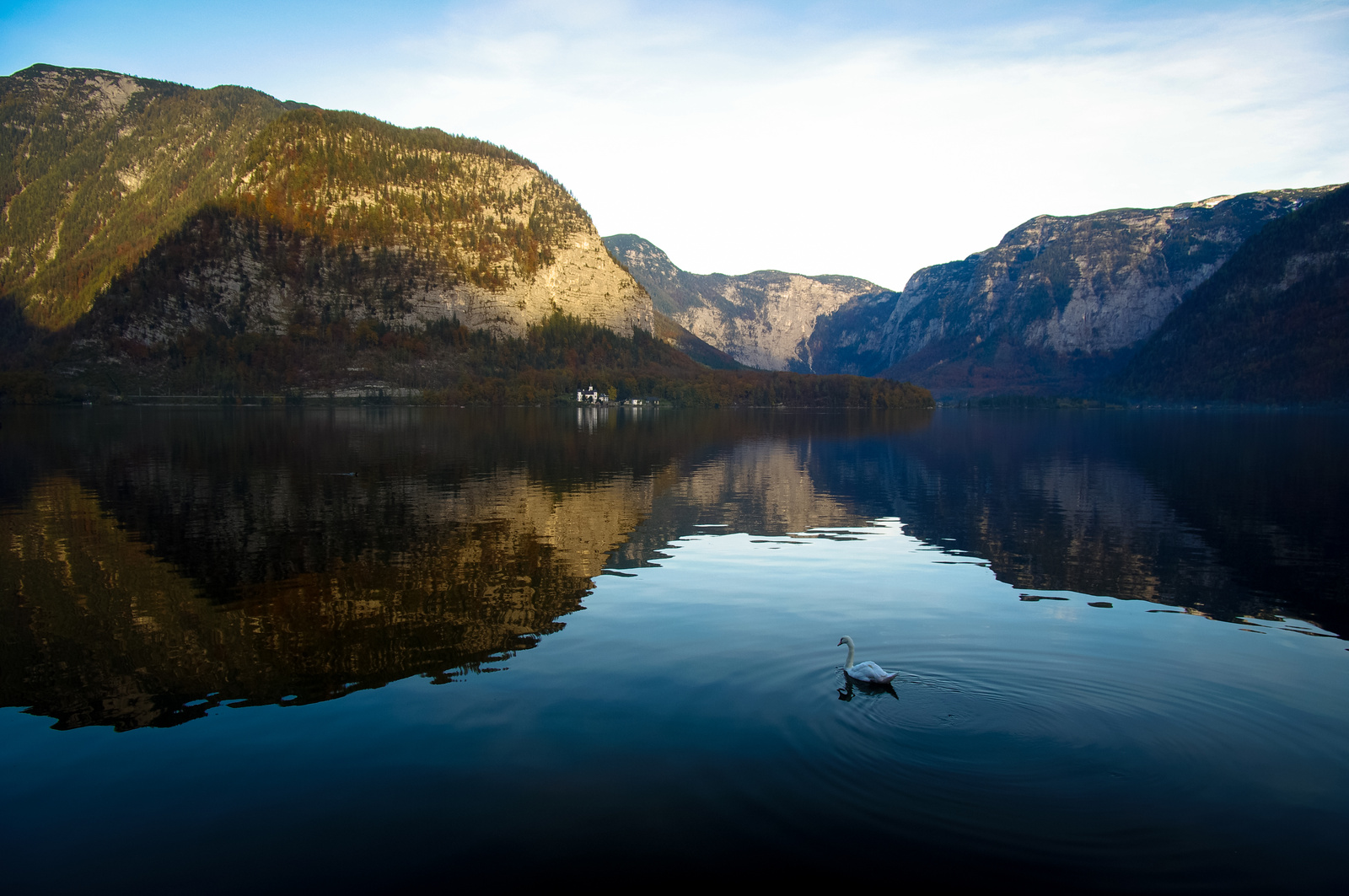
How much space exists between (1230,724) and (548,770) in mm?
11980

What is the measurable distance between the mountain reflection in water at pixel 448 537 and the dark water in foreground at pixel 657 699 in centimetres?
20

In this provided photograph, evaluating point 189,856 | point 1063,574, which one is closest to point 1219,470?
point 1063,574

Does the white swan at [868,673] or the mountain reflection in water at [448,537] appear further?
the mountain reflection in water at [448,537]

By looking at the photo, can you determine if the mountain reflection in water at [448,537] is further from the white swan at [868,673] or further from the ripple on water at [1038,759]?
the ripple on water at [1038,759]

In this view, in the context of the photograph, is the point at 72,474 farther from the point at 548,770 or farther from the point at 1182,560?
the point at 1182,560

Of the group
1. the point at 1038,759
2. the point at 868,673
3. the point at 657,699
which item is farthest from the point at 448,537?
the point at 1038,759

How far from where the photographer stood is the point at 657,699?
Answer: 15.5m

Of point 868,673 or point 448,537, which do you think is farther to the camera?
point 448,537

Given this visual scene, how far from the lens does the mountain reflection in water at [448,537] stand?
58.8ft

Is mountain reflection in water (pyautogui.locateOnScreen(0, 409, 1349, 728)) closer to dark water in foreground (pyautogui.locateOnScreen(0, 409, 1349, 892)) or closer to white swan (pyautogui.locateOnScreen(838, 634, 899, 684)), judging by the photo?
dark water in foreground (pyautogui.locateOnScreen(0, 409, 1349, 892))

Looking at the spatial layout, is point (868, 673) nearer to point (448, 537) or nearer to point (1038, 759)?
point (1038, 759)

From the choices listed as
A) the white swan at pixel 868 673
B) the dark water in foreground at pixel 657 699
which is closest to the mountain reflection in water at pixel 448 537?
the dark water in foreground at pixel 657 699

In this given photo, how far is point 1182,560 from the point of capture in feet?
97.7

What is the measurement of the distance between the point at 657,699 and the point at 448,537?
17908 mm
